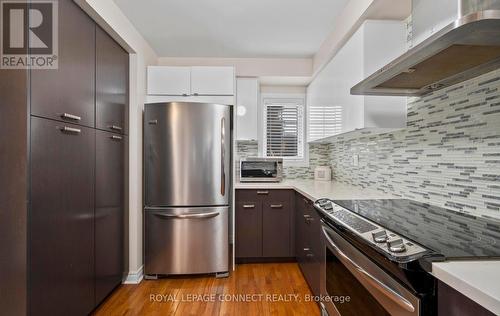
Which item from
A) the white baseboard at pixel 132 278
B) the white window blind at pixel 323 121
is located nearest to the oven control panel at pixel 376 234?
the white window blind at pixel 323 121

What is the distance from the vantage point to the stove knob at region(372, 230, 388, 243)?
38.0 inches

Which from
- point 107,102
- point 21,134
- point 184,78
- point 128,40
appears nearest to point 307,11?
point 184,78

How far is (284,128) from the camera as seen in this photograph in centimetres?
355

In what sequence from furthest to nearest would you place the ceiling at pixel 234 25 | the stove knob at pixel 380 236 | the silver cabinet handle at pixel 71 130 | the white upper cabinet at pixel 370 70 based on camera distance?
the ceiling at pixel 234 25
the white upper cabinet at pixel 370 70
the silver cabinet handle at pixel 71 130
the stove knob at pixel 380 236

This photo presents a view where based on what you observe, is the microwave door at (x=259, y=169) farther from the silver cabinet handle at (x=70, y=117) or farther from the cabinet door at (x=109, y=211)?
the silver cabinet handle at (x=70, y=117)

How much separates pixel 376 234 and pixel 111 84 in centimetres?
214

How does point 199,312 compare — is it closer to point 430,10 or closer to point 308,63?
point 430,10

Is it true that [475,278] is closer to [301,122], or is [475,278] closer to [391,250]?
[391,250]

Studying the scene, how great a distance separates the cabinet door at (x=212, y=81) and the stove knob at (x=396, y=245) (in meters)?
2.18

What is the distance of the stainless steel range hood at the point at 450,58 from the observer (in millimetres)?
859

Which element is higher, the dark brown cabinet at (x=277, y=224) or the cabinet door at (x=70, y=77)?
the cabinet door at (x=70, y=77)

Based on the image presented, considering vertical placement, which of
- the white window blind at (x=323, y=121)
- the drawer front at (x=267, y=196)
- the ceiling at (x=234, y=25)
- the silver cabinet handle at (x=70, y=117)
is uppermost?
the ceiling at (x=234, y=25)

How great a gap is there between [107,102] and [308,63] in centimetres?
219

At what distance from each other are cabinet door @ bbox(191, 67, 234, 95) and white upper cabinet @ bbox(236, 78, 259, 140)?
16.0 inches
